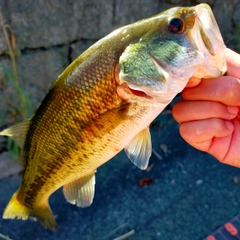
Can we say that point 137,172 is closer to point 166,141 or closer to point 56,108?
point 166,141

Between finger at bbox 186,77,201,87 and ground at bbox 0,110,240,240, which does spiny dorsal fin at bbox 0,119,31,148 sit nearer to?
finger at bbox 186,77,201,87

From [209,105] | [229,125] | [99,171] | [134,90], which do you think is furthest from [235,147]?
[99,171]

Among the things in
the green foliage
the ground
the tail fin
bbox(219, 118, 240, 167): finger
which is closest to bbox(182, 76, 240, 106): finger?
bbox(219, 118, 240, 167): finger

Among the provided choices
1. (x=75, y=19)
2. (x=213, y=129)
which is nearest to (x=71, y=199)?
(x=213, y=129)

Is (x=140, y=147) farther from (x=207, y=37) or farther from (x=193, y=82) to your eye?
(x=207, y=37)

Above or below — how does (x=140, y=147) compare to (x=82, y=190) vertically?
above

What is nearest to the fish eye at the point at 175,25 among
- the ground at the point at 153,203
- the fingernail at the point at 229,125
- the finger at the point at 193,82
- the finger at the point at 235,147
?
the finger at the point at 193,82

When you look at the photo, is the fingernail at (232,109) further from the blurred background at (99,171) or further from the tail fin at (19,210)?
the blurred background at (99,171)
